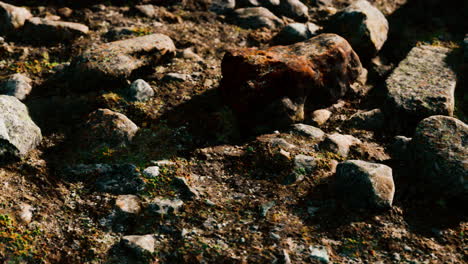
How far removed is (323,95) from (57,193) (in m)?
3.76

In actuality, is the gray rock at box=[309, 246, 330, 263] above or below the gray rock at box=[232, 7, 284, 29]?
below

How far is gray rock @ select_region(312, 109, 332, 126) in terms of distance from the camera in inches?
250

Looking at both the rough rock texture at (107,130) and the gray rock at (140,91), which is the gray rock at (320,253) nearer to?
the rough rock texture at (107,130)

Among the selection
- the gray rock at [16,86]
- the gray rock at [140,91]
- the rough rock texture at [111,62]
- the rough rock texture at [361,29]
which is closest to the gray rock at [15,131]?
the gray rock at [16,86]

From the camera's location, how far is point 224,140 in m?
5.91

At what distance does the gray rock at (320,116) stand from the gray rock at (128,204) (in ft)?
8.85

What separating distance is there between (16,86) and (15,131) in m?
1.23

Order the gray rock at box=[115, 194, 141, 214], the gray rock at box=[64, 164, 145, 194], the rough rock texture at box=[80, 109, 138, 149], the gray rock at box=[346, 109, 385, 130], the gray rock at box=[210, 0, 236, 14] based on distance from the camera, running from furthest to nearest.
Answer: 1. the gray rock at box=[210, 0, 236, 14]
2. the gray rock at box=[346, 109, 385, 130]
3. the rough rock texture at box=[80, 109, 138, 149]
4. the gray rock at box=[64, 164, 145, 194]
5. the gray rock at box=[115, 194, 141, 214]

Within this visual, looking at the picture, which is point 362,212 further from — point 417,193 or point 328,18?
point 328,18

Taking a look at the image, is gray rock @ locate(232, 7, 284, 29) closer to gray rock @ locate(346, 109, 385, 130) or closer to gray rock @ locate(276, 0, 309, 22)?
gray rock @ locate(276, 0, 309, 22)

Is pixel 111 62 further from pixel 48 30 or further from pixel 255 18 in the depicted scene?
pixel 255 18

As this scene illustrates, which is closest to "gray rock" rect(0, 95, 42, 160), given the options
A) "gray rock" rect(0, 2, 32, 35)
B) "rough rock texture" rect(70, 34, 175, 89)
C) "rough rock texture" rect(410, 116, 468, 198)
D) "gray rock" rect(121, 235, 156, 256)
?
"rough rock texture" rect(70, 34, 175, 89)

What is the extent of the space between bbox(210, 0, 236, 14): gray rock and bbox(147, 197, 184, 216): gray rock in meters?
4.70

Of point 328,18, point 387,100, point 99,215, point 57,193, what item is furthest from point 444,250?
point 328,18
